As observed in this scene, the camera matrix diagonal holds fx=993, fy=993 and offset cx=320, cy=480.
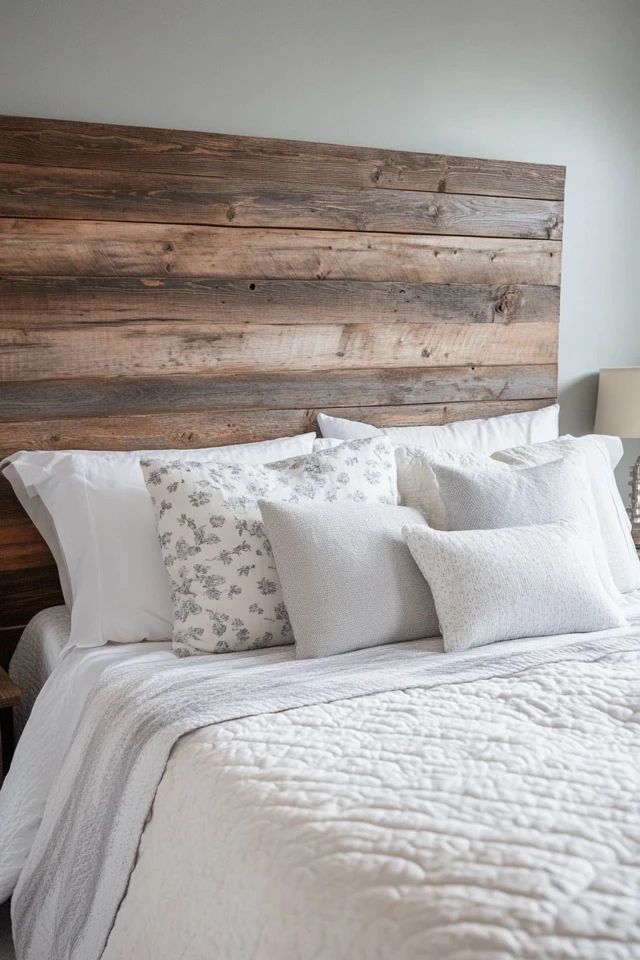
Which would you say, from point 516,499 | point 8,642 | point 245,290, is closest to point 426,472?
point 516,499

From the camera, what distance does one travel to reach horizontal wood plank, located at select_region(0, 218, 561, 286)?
251 centimetres

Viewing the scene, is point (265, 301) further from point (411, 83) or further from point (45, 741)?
point (45, 741)

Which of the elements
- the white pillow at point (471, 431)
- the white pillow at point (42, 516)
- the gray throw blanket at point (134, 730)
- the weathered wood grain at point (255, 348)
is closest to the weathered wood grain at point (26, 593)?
the white pillow at point (42, 516)

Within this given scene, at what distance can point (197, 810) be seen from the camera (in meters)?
1.48

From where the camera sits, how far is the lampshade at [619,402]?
3.21m

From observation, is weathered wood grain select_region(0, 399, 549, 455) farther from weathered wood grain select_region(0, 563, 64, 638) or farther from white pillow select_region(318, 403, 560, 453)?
weathered wood grain select_region(0, 563, 64, 638)

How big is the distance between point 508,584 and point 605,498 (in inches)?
25.7

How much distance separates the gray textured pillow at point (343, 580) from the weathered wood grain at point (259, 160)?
1054 millimetres

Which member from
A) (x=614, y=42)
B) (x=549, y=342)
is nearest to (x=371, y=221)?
(x=549, y=342)

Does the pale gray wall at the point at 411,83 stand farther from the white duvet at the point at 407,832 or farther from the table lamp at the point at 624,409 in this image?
the white duvet at the point at 407,832

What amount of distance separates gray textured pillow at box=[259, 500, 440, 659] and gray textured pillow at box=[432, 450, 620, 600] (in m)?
0.21

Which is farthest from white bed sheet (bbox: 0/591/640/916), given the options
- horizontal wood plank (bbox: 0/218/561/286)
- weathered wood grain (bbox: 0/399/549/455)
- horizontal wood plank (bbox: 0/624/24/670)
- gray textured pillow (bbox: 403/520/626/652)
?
horizontal wood plank (bbox: 0/218/561/286)

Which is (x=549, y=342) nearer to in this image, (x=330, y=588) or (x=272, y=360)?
(x=272, y=360)

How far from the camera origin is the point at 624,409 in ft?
10.6
